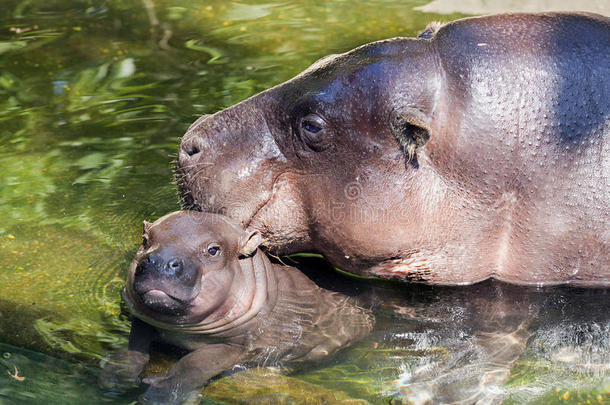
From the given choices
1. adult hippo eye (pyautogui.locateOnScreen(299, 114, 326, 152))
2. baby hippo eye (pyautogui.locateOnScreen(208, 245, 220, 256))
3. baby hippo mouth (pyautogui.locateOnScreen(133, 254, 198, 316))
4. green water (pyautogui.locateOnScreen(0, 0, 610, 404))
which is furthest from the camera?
adult hippo eye (pyautogui.locateOnScreen(299, 114, 326, 152))

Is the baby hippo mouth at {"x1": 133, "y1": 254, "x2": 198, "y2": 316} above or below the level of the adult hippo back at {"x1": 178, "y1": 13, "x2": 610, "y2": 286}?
below

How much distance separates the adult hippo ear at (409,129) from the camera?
16.8 feet

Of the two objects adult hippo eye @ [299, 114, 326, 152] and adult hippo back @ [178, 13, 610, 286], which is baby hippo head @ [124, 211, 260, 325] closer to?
adult hippo back @ [178, 13, 610, 286]

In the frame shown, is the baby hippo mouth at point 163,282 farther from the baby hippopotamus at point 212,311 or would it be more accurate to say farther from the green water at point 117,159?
the green water at point 117,159

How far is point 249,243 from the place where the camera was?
536 centimetres

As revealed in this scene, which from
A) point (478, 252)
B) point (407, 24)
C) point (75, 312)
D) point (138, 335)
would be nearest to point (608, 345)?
point (478, 252)

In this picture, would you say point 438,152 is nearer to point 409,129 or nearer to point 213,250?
point 409,129

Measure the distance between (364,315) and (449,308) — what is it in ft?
1.88

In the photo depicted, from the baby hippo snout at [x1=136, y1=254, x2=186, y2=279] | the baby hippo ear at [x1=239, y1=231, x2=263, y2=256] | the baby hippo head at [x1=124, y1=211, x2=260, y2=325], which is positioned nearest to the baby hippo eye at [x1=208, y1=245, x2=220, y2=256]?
the baby hippo head at [x1=124, y1=211, x2=260, y2=325]

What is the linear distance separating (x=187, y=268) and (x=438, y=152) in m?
1.68

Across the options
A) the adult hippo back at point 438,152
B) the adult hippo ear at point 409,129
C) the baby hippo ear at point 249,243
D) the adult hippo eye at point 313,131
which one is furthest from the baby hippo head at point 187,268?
the adult hippo ear at point 409,129

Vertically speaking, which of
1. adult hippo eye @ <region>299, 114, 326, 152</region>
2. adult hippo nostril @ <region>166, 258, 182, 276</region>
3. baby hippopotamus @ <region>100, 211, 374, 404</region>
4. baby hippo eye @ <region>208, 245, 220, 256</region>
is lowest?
baby hippopotamus @ <region>100, 211, 374, 404</region>

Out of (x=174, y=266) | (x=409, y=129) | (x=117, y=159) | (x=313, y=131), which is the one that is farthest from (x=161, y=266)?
(x=117, y=159)

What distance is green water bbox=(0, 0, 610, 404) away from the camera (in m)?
Answer: 5.08
